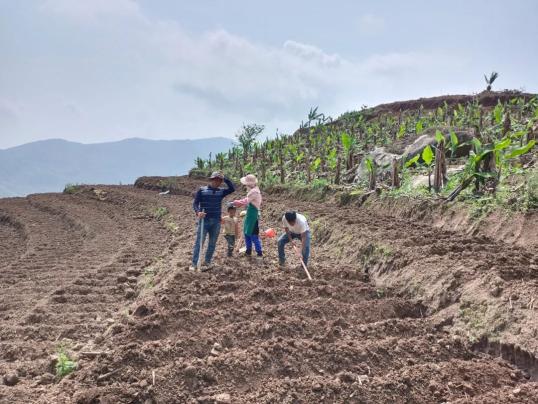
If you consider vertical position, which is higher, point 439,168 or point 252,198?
point 439,168

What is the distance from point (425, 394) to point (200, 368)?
1.86 meters

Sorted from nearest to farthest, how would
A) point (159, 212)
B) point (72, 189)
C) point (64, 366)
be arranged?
point (64, 366), point (159, 212), point (72, 189)

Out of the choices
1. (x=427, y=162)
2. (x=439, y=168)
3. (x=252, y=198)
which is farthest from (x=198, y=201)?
(x=427, y=162)

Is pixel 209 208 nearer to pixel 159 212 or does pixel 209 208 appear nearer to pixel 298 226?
pixel 298 226

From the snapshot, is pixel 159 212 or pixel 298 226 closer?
pixel 298 226

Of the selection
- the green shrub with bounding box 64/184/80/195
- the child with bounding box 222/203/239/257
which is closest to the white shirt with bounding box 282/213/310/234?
the child with bounding box 222/203/239/257

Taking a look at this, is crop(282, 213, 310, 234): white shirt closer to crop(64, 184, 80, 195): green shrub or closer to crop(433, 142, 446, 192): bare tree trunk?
crop(433, 142, 446, 192): bare tree trunk

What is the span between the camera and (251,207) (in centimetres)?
819

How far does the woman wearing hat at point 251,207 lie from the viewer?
8.02 meters

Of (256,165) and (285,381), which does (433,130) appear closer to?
(256,165)

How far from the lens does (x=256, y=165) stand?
26.3 meters

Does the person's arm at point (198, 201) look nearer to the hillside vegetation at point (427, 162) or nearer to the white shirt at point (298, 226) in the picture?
the white shirt at point (298, 226)

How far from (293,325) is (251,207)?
3.07 metres

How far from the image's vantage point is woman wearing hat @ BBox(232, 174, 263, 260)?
316 inches
